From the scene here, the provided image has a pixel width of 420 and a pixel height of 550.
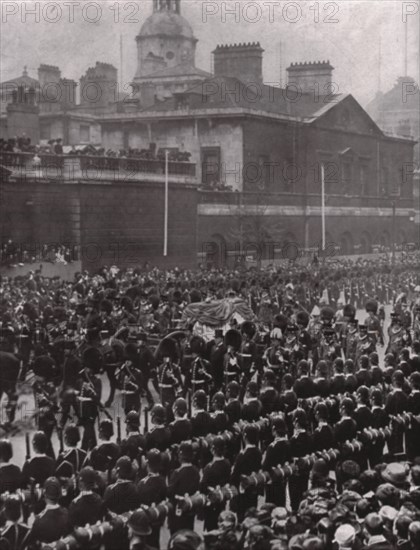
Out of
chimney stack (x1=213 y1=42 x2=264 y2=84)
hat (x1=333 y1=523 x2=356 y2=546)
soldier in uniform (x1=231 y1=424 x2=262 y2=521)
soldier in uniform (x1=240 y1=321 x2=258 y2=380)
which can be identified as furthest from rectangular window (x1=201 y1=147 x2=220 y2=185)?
hat (x1=333 y1=523 x2=356 y2=546)

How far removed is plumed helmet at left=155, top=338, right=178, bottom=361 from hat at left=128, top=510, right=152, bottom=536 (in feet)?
23.3

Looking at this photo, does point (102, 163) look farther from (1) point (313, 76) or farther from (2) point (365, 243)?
(1) point (313, 76)

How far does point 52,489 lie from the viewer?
7387 millimetres

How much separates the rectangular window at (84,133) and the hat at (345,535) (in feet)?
146

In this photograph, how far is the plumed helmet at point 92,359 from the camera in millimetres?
12812

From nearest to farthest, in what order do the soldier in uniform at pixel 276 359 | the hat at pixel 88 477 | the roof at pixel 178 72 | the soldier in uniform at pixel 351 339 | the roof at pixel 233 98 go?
the hat at pixel 88 477 < the soldier in uniform at pixel 276 359 < the soldier in uniform at pixel 351 339 < the roof at pixel 233 98 < the roof at pixel 178 72

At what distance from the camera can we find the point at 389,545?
22.0 feet

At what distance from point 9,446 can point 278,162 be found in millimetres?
36907

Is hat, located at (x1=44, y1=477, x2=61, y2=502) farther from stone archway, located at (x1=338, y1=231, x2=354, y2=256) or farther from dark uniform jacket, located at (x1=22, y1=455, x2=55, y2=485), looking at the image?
stone archway, located at (x1=338, y1=231, x2=354, y2=256)

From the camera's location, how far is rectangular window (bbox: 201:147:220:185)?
42.1 m

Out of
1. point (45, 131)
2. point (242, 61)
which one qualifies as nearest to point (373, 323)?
point (242, 61)

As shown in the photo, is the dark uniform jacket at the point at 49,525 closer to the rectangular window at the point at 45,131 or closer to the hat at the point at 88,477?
the hat at the point at 88,477

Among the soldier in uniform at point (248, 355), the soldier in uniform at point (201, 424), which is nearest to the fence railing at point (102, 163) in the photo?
the soldier in uniform at point (248, 355)

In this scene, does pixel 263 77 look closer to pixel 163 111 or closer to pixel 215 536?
pixel 163 111
